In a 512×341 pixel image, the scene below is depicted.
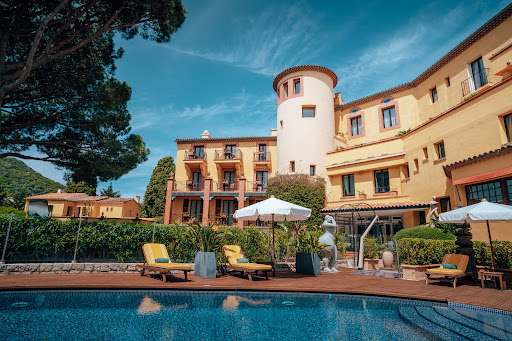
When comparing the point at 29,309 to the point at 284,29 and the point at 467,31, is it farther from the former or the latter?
the point at 467,31

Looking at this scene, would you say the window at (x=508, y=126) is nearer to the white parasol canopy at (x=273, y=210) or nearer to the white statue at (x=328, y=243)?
the white statue at (x=328, y=243)

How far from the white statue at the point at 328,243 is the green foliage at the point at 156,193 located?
25695 millimetres

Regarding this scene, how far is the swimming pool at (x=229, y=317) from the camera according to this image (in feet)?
13.4

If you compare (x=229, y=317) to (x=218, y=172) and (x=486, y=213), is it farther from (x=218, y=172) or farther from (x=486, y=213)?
(x=218, y=172)

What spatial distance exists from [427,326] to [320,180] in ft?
64.9

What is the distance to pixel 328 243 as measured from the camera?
11.1 meters

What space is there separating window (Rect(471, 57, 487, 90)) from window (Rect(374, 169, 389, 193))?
7642 mm

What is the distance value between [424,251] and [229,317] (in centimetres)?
787

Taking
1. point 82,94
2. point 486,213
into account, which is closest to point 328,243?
point 486,213

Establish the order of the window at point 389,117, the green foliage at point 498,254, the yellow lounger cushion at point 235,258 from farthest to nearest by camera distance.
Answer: the window at point 389,117, the green foliage at point 498,254, the yellow lounger cushion at point 235,258

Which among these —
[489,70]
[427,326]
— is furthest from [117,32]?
[489,70]

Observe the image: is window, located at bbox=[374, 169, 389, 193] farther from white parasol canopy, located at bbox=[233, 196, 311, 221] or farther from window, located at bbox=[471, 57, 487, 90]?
white parasol canopy, located at bbox=[233, 196, 311, 221]

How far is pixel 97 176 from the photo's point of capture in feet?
42.6

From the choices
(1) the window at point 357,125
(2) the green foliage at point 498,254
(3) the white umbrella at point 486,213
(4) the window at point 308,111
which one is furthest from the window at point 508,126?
(4) the window at point 308,111
